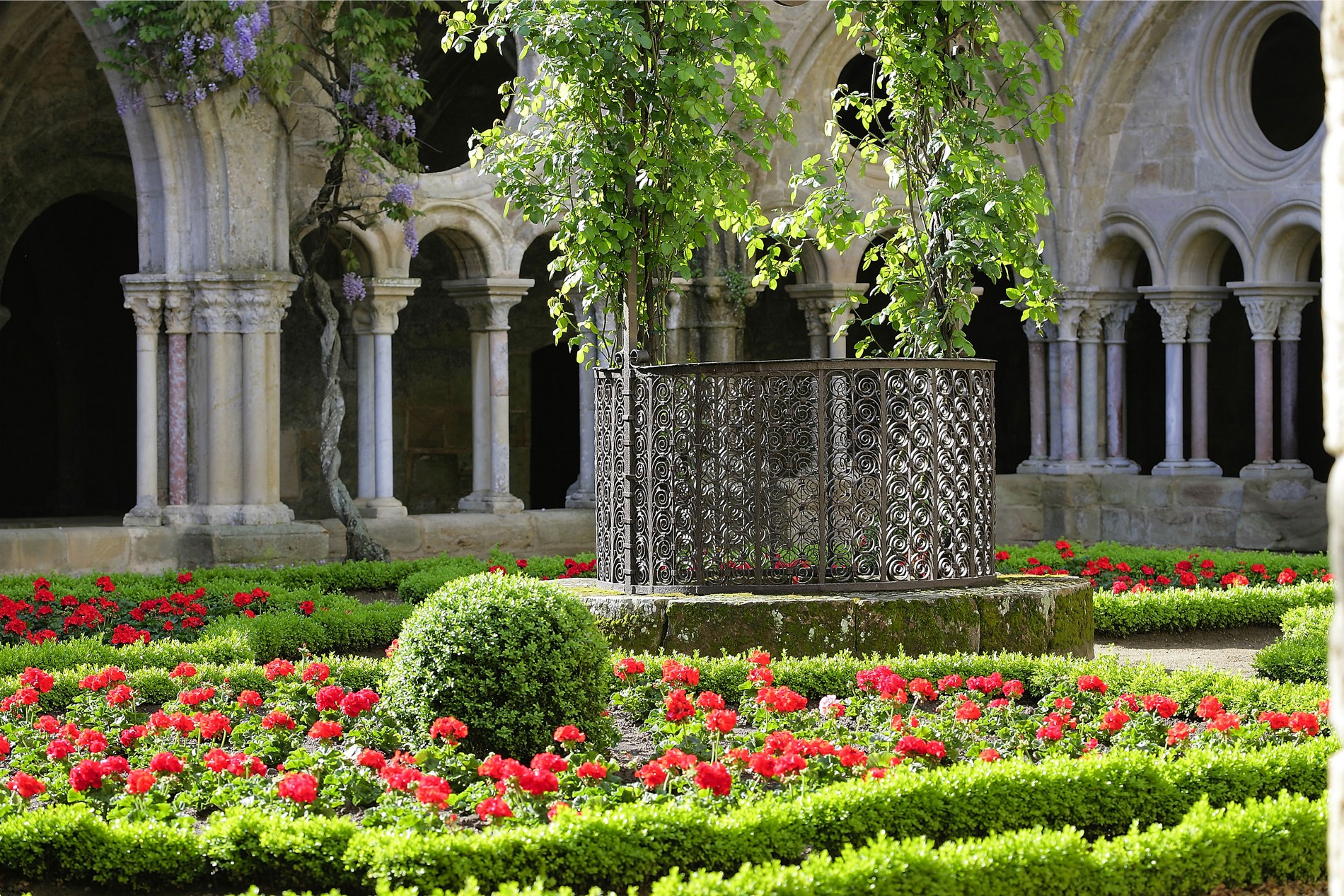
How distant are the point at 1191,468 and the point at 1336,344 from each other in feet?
43.5

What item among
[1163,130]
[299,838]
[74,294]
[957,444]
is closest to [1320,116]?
[1163,130]

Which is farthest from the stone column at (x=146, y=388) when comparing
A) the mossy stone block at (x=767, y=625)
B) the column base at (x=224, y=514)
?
the mossy stone block at (x=767, y=625)

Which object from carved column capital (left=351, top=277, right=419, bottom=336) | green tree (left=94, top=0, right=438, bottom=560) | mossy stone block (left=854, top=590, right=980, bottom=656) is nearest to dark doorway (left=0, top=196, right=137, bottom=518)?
carved column capital (left=351, top=277, right=419, bottom=336)

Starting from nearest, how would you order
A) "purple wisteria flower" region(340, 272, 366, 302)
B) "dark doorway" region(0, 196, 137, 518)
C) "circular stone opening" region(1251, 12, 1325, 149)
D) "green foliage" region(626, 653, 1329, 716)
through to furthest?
"green foliage" region(626, 653, 1329, 716)
"purple wisteria flower" region(340, 272, 366, 302)
"dark doorway" region(0, 196, 137, 518)
"circular stone opening" region(1251, 12, 1325, 149)

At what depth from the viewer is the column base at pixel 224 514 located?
11.5 meters

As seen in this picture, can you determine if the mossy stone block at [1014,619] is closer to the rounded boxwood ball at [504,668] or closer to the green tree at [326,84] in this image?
the rounded boxwood ball at [504,668]

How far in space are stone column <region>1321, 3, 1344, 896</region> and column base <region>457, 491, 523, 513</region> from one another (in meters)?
11.5

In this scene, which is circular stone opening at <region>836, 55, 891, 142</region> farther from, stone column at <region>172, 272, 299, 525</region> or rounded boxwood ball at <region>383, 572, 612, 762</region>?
rounded boxwood ball at <region>383, 572, 612, 762</region>

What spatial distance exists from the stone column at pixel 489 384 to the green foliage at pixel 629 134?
17.1 feet

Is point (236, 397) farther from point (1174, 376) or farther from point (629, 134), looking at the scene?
point (1174, 376)

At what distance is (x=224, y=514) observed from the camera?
11547 millimetres

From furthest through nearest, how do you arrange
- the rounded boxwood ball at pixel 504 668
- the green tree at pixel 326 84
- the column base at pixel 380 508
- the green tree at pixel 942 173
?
the column base at pixel 380 508
the green tree at pixel 326 84
the green tree at pixel 942 173
the rounded boxwood ball at pixel 504 668

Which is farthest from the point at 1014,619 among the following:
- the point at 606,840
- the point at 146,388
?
the point at 146,388

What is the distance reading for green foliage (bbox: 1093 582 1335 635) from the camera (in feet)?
29.4
